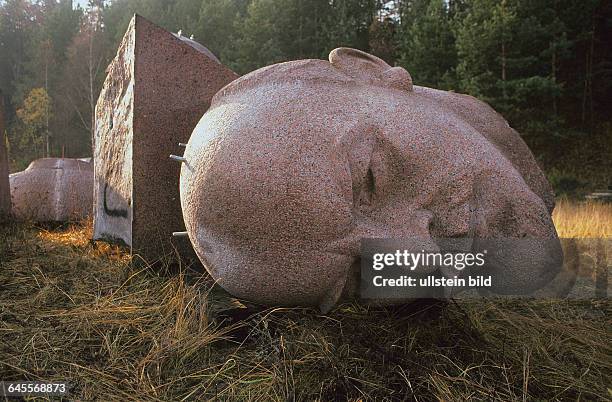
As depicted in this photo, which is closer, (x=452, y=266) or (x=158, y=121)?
(x=452, y=266)

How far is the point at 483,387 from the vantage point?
150 cm

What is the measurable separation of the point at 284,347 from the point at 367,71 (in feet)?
4.21

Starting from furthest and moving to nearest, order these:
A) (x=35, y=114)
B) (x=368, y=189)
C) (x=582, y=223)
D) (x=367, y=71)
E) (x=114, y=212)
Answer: (x=35, y=114)
(x=582, y=223)
(x=114, y=212)
(x=367, y=71)
(x=368, y=189)

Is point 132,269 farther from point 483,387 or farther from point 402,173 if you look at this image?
point 483,387

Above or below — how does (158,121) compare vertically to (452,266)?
above

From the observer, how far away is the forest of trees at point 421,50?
12.2m

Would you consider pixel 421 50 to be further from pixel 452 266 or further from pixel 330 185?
pixel 330 185

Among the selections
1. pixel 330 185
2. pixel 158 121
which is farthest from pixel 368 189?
pixel 158 121

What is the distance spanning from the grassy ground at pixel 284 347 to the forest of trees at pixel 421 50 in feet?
29.4

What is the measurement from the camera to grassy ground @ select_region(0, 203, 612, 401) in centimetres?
155

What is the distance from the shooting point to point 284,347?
5.51ft

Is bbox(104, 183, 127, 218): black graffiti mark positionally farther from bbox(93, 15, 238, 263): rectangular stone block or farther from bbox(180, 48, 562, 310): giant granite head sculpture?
bbox(180, 48, 562, 310): giant granite head sculpture

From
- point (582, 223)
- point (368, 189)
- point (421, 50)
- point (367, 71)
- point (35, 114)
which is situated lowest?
point (582, 223)

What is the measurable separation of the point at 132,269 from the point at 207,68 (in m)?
1.24
